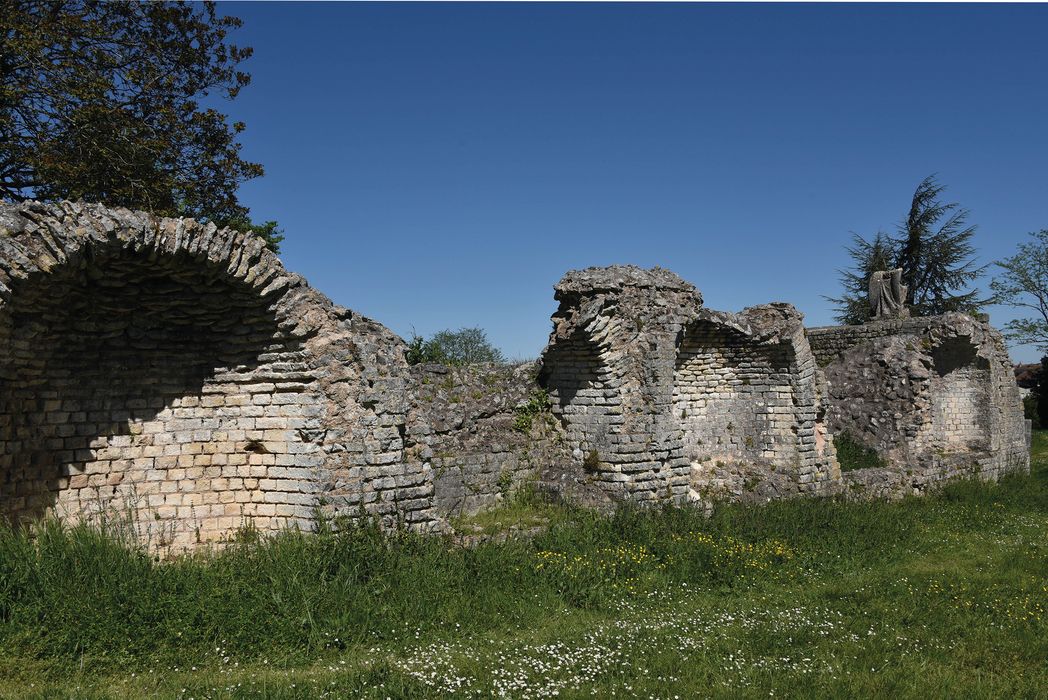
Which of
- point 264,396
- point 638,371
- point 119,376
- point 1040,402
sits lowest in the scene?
point 264,396

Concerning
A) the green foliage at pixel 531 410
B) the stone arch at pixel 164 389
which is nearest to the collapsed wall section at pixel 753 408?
the green foliage at pixel 531 410

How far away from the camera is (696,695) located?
4934 mm

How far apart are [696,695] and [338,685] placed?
2.28 m

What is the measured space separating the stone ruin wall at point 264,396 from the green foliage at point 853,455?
414 centimetres

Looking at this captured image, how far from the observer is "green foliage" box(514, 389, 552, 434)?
1016 cm

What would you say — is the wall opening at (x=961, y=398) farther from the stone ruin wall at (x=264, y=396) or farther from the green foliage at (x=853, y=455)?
the stone ruin wall at (x=264, y=396)

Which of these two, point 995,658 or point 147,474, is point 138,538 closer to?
point 147,474

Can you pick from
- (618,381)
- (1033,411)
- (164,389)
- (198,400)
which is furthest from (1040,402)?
(164,389)

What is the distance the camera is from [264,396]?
753 centimetres

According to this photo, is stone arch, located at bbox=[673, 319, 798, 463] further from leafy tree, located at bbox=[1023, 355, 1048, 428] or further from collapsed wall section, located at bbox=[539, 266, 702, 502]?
leafy tree, located at bbox=[1023, 355, 1048, 428]

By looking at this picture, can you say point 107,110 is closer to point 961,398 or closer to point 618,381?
point 618,381

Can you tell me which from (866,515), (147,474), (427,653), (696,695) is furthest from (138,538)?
(866,515)

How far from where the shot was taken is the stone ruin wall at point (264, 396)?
654 centimetres

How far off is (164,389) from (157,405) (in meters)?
0.17
